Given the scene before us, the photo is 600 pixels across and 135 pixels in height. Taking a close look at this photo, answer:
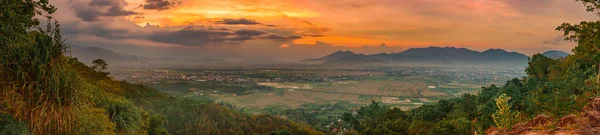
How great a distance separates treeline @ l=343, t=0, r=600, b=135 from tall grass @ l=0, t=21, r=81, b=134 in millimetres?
12165

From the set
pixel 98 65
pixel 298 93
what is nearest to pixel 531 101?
pixel 98 65

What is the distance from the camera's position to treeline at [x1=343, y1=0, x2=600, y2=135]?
12109mm

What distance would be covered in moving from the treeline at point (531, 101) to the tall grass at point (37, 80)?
39.9 feet

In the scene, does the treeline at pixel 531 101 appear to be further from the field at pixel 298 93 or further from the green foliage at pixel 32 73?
the field at pixel 298 93

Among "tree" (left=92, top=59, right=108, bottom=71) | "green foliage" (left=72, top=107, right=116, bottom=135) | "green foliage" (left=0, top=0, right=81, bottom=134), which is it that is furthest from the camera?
"tree" (left=92, top=59, right=108, bottom=71)

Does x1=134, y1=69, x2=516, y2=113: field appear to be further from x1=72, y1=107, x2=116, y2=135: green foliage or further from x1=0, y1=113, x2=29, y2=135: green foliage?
x1=0, y1=113, x2=29, y2=135: green foliage

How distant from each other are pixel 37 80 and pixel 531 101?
941 inches

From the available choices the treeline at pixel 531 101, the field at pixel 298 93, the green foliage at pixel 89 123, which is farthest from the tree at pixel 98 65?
the field at pixel 298 93

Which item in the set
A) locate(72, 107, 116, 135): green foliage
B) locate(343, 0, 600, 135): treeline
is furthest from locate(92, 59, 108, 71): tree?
locate(343, 0, 600, 135): treeline

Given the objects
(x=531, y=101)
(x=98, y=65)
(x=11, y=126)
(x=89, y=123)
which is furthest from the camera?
(x=98, y=65)

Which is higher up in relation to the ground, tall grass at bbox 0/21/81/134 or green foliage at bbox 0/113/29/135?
tall grass at bbox 0/21/81/134

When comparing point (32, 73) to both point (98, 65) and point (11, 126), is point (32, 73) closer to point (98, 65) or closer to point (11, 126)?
point (11, 126)

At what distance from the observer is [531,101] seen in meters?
20.4

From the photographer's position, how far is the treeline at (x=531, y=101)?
1211 centimetres
